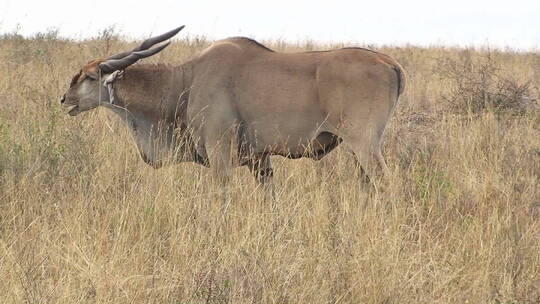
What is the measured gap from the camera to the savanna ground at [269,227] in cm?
444

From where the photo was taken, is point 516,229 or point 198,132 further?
point 198,132

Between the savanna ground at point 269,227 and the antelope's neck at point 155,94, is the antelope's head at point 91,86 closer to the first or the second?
the antelope's neck at point 155,94

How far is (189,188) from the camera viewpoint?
6.34m

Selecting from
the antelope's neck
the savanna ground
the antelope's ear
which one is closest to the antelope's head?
the antelope's ear

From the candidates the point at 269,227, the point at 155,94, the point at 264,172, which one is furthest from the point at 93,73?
the point at 269,227

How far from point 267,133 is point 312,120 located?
45 centimetres

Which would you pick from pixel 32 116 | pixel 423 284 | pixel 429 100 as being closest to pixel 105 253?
pixel 423 284

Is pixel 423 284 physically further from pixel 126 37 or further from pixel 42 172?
pixel 126 37

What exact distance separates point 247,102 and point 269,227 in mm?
2289

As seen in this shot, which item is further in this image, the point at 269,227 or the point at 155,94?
the point at 155,94

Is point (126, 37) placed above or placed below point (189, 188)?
above

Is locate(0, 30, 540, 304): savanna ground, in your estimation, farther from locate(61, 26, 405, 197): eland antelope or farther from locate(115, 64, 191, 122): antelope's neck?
locate(115, 64, 191, 122): antelope's neck

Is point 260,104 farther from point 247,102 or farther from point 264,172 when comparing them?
point 264,172

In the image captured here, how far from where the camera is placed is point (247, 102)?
7.28m
